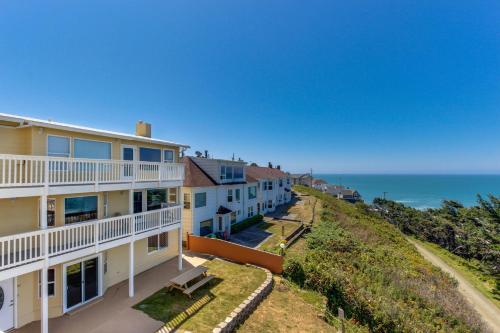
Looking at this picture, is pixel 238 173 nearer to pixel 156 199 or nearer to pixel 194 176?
pixel 194 176

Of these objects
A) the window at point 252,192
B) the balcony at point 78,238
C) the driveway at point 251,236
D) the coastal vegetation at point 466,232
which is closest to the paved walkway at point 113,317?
the balcony at point 78,238

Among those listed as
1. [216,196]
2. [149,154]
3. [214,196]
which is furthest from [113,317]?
[216,196]

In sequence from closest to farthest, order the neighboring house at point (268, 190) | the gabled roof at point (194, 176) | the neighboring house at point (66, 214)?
the neighboring house at point (66, 214) < the gabled roof at point (194, 176) < the neighboring house at point (268, 190)

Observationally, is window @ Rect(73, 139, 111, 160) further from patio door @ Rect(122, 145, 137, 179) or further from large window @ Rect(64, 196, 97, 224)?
large window @ Rect(64, 196, 97, 224)

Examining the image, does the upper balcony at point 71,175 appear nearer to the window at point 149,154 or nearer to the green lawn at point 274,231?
the window at point 149,154

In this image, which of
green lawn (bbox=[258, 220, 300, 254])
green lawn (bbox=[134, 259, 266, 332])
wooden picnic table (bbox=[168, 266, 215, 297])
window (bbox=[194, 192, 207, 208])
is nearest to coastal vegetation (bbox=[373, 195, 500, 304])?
green lawn (bbox=[258, 220, 300, 254])
